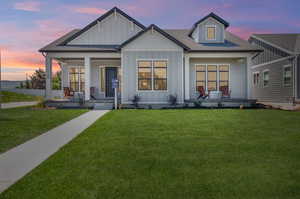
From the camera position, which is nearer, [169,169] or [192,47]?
[169,169]

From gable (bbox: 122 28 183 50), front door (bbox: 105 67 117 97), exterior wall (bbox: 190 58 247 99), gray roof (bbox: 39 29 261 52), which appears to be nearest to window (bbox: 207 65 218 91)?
exterior wall (bbox: 190 58 247 99)

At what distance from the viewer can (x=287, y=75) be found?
20234 millimetres

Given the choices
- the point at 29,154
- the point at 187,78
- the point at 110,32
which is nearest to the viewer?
the point at 29,154

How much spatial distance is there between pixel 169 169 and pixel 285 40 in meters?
22.4

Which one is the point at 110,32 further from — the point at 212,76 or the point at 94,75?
the point at 212,76

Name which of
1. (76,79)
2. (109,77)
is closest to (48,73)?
(76,79)

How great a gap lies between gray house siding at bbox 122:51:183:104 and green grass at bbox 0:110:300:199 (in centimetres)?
912

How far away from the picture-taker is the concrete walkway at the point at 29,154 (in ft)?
12.9

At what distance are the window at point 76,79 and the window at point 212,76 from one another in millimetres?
8398

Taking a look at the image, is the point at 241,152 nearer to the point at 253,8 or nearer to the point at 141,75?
the point at 141,75

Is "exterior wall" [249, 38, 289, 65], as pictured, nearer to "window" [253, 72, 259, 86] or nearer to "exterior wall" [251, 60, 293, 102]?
"exterior wall" [251, 60, 293, 102]

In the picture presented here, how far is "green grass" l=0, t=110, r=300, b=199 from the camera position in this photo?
3.27 m

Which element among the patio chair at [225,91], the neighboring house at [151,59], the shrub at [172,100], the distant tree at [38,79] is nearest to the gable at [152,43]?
the neighboring house at [151,59]

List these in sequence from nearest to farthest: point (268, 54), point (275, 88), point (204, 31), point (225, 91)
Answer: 1. point (225, 91)
2. point (204, 31)
3. point (275, 88)
4. point (268, 54)
